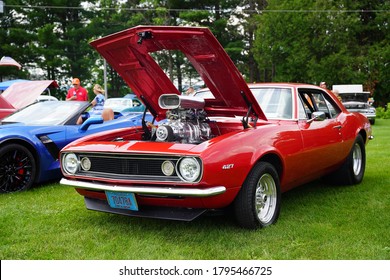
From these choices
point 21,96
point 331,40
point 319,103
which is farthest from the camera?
point 331,40

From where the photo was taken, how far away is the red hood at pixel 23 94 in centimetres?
804

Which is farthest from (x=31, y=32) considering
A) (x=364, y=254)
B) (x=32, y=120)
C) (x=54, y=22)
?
(x=364, y=254)

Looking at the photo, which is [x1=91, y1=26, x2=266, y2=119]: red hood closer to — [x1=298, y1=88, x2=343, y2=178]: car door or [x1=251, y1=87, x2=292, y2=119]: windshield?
[x1=251, y1=87, x2=292, y2=119]: windshield

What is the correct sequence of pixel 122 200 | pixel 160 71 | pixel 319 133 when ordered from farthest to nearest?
1. pixel 319 133
2. pixel 160 71
3. pixel 122 200

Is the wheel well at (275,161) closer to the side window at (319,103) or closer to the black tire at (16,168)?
the side window at (319,103)

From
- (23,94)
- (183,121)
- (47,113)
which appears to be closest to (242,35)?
(23,94)

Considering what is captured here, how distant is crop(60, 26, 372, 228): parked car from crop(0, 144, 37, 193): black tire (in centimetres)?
156

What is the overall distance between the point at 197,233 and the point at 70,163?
4.43ft

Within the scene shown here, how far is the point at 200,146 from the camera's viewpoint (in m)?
3.41

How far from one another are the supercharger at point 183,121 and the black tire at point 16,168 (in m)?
2.06

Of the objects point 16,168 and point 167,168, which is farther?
point 16,168

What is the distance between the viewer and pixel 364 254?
10.7ft

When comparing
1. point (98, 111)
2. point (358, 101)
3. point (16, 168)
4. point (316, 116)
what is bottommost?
point (358, 101)

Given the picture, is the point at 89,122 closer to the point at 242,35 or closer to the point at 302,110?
the point at 302,110
